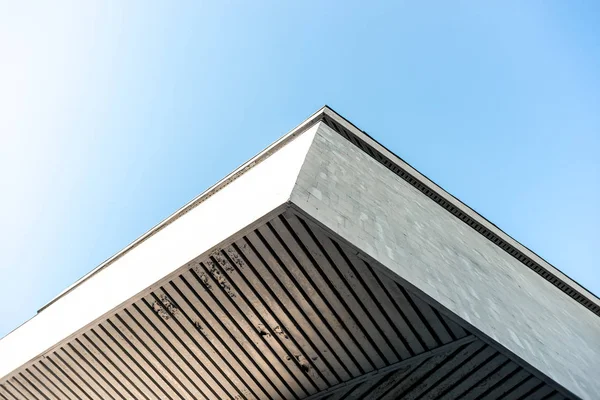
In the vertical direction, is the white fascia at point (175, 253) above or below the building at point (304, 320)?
above

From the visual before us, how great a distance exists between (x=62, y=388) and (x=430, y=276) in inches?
282

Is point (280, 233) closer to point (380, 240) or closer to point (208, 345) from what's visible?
point (380, 240)

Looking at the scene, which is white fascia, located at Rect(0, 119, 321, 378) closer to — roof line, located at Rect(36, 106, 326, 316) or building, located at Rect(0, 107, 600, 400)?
building, located at Rect(0, 107, 600, 400)

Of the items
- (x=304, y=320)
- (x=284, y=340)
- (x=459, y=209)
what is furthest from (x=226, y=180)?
(x=459, y=209)

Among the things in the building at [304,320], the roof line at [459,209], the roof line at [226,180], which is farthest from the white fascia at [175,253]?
the roof line at [459,209]

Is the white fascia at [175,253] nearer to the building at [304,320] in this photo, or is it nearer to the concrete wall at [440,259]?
the building at [304,320]

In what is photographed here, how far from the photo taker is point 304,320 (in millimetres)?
6082

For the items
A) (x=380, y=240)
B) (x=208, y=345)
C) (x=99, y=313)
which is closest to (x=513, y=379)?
(x=380, y=240)

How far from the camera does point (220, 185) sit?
1298 cm

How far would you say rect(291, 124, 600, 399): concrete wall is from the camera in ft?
18.6

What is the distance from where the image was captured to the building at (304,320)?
5574mm

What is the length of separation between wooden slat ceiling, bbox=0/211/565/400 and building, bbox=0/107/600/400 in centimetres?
2

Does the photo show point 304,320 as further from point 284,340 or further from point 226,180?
point 226,180

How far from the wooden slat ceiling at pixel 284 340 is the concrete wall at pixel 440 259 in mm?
308
